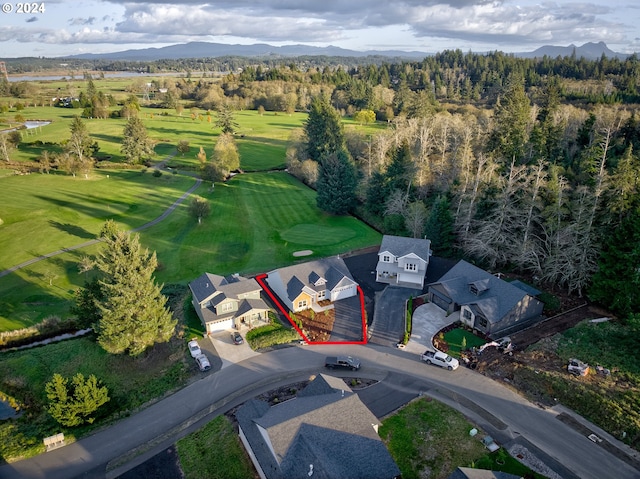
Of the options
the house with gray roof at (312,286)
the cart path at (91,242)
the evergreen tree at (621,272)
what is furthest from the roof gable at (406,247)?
the cart path at (91,242)

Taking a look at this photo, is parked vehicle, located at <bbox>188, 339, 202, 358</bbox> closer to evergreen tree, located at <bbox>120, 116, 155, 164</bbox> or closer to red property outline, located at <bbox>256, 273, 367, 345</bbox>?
red property outline, located at <bbox>256, 273, 367, 345</bbox>

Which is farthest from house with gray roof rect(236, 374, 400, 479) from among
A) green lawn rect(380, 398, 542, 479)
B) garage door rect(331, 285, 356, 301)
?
garage door rect(331, 285, 356, 301)

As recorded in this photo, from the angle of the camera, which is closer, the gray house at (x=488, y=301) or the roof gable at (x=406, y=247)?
the gray house at (x=488, y=301)

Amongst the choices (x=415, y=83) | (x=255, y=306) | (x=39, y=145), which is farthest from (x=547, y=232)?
(x=415, y=83)

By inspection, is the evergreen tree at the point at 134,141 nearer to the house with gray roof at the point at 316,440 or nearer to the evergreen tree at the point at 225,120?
the evergreen tree at the point at 225,120

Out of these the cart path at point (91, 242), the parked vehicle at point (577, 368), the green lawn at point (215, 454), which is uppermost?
the parked vehicle at point (577, 368)

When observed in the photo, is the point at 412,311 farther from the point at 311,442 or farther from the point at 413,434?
the point at 311,442
